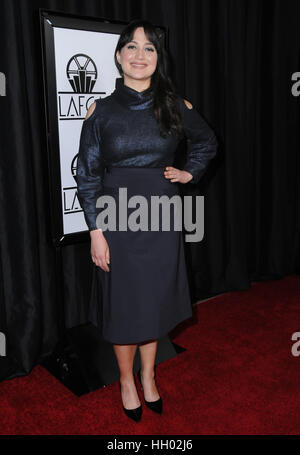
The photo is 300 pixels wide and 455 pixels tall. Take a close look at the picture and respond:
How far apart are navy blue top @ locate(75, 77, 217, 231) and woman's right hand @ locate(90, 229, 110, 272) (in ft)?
0.13

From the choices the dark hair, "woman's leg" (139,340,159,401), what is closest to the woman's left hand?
the dark hair

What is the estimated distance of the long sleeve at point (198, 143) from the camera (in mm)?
1888

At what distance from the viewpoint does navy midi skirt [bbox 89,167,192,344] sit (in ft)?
5.84

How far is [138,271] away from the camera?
5.89 ft

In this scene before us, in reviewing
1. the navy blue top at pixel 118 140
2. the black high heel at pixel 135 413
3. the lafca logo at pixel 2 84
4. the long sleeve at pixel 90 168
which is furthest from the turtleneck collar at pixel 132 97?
the black high heel at pixel 135 413

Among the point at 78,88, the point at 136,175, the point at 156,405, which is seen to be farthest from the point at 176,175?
the point at 156,405

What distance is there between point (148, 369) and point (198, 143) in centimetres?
98

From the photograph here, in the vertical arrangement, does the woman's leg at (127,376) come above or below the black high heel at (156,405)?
above

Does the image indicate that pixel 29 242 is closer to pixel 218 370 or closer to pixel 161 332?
pixel 161 332

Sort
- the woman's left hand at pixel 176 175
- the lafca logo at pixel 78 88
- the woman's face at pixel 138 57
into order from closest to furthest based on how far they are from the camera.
Result: 1. the woman's face at pixel 138 57
2. the woman's left hand at pixel 176 175
3. the lafca logo at pixel 78 88

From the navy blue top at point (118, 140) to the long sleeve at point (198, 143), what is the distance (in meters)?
0.15

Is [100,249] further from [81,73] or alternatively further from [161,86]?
[81,73]

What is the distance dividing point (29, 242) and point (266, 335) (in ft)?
4.60

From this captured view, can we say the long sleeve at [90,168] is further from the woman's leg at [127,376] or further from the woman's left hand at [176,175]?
the woman's leg at [127,376]
